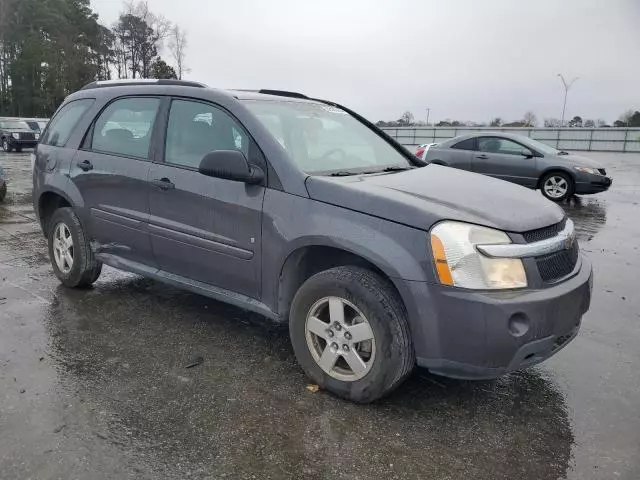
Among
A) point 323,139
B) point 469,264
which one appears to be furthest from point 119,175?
point 469,264

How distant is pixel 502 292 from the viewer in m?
2.59

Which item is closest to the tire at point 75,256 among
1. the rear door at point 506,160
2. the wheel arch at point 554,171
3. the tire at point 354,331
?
the tire at point 354,331

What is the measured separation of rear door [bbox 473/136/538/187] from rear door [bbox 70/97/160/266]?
28.8 feet

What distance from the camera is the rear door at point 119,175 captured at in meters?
4.02

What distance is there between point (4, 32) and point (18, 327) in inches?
2560

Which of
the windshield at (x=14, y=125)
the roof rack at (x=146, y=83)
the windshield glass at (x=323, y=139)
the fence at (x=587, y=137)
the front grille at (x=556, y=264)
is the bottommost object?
the front grille at (x=556, y=264)

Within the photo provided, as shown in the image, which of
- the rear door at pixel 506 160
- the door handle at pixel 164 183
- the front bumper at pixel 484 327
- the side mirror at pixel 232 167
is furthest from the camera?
the rear door at pixel 506 160

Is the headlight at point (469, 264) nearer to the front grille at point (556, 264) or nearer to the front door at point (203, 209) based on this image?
the front grille at point (556, 264)

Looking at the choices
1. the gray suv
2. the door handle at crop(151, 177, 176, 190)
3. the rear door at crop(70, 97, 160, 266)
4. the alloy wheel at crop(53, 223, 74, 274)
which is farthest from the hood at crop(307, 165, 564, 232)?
the alloy wheel at crop(53, 223, 74, 274)

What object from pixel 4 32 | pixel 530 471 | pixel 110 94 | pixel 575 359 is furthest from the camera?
pixel 4 32

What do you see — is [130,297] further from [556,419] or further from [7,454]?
[556,419]

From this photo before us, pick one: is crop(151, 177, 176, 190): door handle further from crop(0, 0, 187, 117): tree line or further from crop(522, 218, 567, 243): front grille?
crop(0, 0, 187, 117): tree line

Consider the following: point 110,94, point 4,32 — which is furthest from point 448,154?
point 4,32

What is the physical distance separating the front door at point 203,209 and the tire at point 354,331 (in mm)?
486
